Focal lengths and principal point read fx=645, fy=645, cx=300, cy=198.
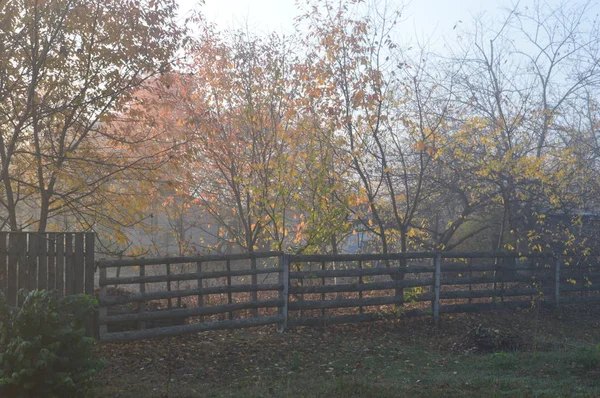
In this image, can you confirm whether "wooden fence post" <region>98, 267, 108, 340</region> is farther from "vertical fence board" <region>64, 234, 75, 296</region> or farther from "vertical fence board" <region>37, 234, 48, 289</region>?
"vertical fence board" <region>37, 234, 48, 289</region>

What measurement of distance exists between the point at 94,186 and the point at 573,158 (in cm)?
1131

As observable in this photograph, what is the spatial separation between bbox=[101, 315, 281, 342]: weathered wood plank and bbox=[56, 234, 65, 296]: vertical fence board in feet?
3.36

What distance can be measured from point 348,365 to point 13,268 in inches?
184

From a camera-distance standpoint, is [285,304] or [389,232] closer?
[285,304]

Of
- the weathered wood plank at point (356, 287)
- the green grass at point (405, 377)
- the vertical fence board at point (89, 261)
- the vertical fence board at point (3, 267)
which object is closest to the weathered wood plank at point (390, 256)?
the weathered wood plank at point (356, 287)

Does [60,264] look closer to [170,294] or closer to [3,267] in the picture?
[3,267]

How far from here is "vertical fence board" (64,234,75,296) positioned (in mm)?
9016

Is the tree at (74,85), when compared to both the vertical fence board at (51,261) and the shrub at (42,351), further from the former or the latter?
the shrub at (42,351)

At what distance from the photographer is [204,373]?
8.18 meters

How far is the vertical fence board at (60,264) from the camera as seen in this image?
8.88 m

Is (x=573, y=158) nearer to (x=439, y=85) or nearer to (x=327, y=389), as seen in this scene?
(x=439, y=85)

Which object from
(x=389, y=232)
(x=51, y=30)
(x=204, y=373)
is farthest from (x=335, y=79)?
(x=204, y=373)

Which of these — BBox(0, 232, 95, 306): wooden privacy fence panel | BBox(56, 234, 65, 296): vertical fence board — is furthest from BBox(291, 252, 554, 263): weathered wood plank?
BBox(56, 234, 65, 296): vertical fence board

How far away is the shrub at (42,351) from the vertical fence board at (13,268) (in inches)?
98.3
